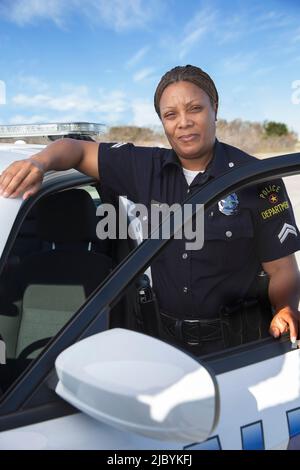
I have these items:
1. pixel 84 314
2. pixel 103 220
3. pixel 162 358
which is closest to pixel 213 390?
pixel 162 358

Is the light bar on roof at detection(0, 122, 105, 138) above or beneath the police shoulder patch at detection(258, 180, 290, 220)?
above

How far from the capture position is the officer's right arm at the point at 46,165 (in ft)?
4.70

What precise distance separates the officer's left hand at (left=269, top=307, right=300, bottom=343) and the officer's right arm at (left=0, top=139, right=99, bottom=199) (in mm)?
789

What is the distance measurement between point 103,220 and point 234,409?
4.68 feet

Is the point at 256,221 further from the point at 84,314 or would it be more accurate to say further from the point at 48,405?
the point at 48,405

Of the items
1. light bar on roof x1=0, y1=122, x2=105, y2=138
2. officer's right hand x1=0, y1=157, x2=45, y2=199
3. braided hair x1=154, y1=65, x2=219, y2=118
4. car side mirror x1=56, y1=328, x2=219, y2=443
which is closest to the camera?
car side mirror x1=56, y1=328, x2=219, y2=443

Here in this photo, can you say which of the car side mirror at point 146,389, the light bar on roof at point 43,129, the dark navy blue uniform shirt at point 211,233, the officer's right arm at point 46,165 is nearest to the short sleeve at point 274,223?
the dark navy blue uniform shirt at point 211,233

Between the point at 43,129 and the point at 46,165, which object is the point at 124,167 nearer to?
the point at 46,165

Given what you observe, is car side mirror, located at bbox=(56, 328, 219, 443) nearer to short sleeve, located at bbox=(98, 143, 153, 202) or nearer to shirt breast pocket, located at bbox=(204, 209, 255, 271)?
shirt breast pocket, located at bbox=(204, 209, 255, 271)

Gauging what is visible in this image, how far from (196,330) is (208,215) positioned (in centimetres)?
41


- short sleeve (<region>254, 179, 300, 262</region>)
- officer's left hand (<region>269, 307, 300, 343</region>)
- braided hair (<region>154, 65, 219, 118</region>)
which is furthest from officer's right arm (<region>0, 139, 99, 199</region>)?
officer's left hand (<region>269, 307, 300, 343</region>)

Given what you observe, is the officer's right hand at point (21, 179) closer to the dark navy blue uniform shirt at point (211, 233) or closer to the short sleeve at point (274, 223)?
the dark navy blue uniform shirt at point (211, 233)

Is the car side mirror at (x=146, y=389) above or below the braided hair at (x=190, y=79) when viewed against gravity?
below

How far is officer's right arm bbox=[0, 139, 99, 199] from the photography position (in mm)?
1434
